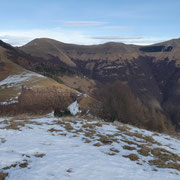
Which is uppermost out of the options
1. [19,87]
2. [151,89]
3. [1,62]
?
[1,62]

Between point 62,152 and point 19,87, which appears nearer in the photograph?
point 62,152

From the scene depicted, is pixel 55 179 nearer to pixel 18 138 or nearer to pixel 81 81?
pixel 18 138

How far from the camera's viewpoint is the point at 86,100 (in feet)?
207

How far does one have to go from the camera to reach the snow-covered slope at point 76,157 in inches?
213

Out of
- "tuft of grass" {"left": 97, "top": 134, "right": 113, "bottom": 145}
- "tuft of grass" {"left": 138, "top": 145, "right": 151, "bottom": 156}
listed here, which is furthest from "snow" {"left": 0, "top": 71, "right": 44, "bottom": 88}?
"tuft of grass" {"left": 138, "top": 145, "right": 151, "bottom": 156}

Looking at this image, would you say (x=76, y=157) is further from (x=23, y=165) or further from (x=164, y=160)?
(x=164, y=160)

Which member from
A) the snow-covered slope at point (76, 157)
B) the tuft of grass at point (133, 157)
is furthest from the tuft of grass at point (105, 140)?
the tuft of grass at point (133, 157)

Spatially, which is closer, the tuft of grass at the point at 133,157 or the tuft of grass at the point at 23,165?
the tuft of grass at the point at 23,165

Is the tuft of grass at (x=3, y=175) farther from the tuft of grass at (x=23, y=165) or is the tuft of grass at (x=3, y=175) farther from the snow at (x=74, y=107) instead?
the snow at (x=74, y=107)

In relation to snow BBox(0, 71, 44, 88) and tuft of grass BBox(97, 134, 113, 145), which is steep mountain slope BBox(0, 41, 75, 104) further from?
tuft of grass BBox(97, 134, 113, 145)

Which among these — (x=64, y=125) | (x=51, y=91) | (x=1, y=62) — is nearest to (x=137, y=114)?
(x=51, y=91)

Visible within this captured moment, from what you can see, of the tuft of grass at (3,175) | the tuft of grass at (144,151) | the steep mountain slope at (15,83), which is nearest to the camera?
the tuft of grass at (3,175)

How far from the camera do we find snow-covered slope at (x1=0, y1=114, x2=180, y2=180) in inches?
213

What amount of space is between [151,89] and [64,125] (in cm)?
19681
